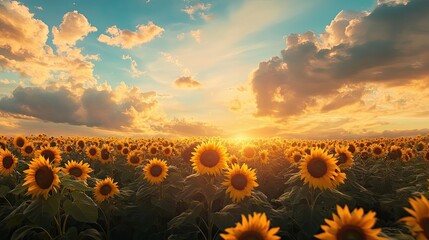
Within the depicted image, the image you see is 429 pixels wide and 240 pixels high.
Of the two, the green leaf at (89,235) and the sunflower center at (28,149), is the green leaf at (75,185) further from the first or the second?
the sunflower center at (28,149)

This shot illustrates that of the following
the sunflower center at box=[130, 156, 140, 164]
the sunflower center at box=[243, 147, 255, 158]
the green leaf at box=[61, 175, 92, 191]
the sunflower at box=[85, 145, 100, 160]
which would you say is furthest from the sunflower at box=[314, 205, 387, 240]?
the sunflower at box=[85, 145, 100, 160]

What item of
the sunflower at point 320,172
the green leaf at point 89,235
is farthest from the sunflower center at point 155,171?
the sunflower at point 320,172

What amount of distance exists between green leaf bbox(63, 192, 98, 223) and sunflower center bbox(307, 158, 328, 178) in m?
3.83

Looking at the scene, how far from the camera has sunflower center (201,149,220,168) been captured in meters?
7.21

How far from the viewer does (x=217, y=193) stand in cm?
666

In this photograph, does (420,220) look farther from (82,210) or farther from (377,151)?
(377,151)

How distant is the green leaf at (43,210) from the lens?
5.60 m

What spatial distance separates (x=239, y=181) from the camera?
657 cm

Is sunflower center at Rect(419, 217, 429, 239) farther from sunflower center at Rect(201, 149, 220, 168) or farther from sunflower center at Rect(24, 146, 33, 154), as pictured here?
sunflower center at Rect(24, 146, 33, 154)

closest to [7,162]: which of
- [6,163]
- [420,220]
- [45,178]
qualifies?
[6,163]

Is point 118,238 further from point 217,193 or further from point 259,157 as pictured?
point 259,157

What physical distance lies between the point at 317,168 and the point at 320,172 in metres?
0.09

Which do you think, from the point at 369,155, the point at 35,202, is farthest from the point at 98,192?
the point at 369,155

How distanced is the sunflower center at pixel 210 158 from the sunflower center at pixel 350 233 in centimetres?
415
